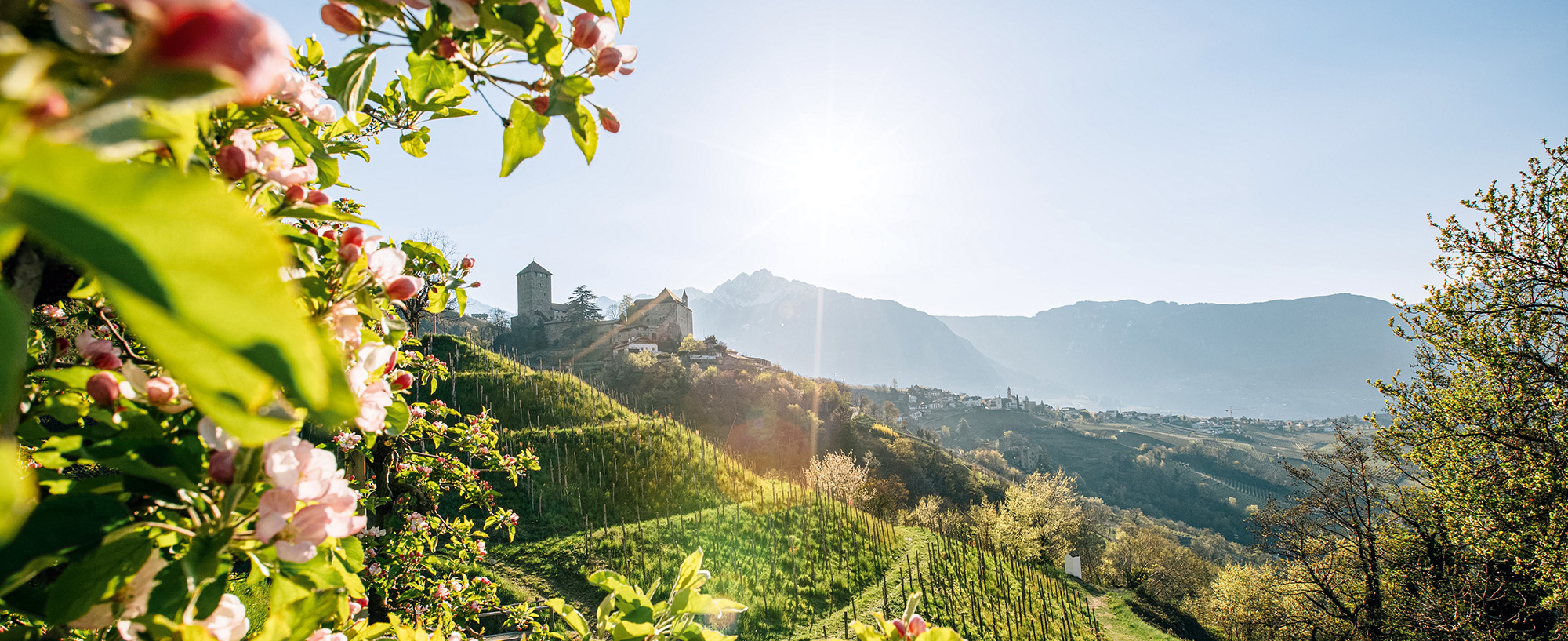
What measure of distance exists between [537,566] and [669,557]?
283cm

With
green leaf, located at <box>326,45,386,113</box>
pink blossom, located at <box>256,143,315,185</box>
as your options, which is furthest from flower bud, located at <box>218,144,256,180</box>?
green leaf, located at <box>326,45,386,113</box>

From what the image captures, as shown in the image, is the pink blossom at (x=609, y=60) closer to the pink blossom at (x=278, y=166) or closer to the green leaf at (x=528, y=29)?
the green leaf at (x=528, y=29)

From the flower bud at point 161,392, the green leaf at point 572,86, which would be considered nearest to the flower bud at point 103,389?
the flower bud at point 161,392

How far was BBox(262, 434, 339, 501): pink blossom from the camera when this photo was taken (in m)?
0.67

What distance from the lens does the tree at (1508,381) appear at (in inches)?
275

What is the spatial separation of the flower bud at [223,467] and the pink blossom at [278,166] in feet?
1.42

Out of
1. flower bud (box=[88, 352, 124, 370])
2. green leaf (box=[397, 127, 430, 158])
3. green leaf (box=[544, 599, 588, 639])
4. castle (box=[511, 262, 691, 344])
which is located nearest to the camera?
flower bud (box=[88, 352, 124, 370])

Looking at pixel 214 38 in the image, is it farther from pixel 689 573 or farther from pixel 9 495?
pixel 689 573

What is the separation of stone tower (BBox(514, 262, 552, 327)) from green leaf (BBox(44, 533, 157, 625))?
5504 centimetres

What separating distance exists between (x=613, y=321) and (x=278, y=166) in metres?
55.4

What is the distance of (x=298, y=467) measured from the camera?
2.32 ft

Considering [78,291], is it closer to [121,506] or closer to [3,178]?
[121,506]

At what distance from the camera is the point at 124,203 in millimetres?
285

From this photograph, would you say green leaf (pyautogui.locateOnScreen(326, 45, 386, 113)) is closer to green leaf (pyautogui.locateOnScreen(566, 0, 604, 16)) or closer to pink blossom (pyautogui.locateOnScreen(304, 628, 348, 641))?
green leaf (pyautogui.locateOnScreen(566, 0, 604, 16))
